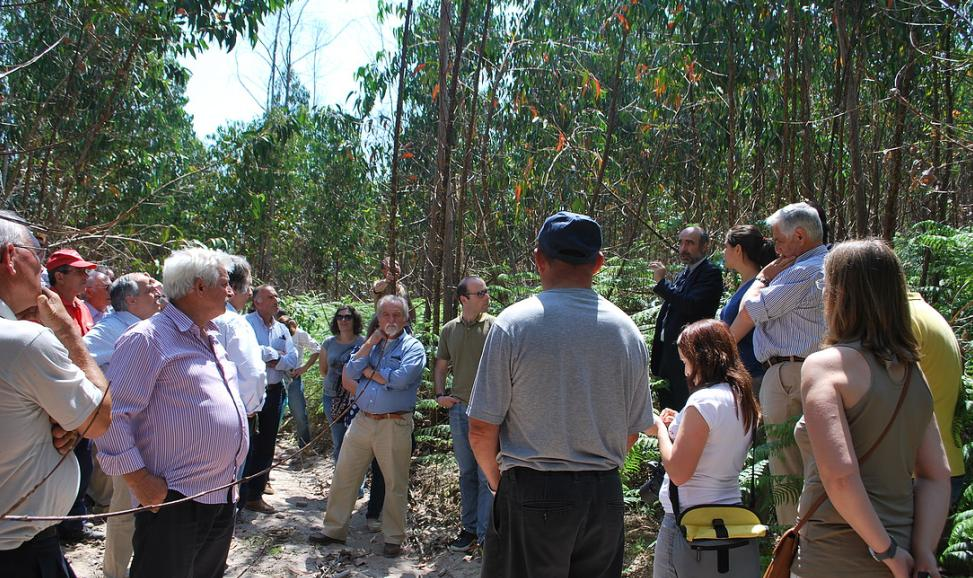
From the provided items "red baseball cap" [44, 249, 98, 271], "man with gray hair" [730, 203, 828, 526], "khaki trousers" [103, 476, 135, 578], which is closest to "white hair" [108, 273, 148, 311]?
"red baseball cap" [44, 249, 98, 271]

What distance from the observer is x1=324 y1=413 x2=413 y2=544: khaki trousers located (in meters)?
6.45

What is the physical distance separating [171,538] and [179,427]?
444 mm

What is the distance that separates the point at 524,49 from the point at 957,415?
29.2ft

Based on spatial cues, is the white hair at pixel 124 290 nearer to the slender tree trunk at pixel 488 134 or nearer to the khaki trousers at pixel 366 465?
the khaki trousers at pixel 366 465

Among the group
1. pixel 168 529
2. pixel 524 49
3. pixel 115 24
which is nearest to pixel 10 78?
pixel 115 24

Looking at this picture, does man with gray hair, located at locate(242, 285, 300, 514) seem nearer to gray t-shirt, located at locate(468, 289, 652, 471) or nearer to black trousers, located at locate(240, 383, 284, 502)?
black trousers, located at locate(240, 383, 284, 502)

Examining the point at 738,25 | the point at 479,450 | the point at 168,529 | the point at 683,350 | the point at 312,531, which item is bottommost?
the point at 312,531

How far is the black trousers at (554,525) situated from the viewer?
2.84 metres

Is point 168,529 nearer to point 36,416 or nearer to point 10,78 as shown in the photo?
point 36,416

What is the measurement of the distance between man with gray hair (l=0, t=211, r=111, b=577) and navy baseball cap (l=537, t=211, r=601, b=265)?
168 centimetres

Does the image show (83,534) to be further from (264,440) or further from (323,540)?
(323,540)

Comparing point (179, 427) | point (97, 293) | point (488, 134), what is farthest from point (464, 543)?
point (488, 134)

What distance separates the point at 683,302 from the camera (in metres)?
5.85

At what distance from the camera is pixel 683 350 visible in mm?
3682
